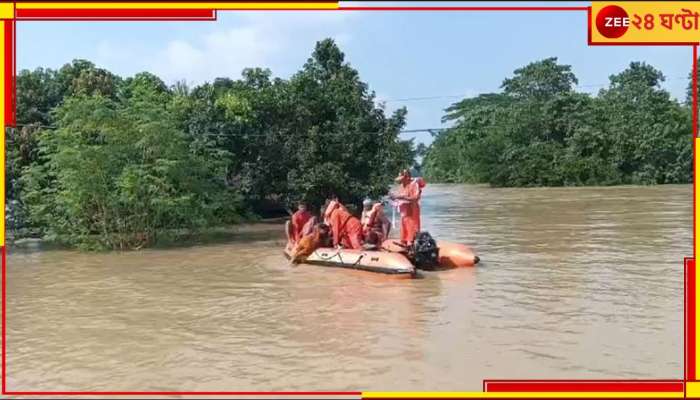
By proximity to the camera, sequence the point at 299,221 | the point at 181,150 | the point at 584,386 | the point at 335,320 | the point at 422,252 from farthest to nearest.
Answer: the point at 181,150 < the point at 299,221 < the point at 422,252 < the point at 335,320 < the point at 584,386

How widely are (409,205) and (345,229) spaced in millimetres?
1372

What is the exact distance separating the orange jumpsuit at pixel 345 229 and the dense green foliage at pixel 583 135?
122ft

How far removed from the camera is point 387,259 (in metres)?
12.2

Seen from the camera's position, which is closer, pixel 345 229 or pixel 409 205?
pixel 409 205

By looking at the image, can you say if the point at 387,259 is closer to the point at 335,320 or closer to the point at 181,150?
the point at 335,320

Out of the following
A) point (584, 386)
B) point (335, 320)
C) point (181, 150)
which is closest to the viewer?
point (584, 386)

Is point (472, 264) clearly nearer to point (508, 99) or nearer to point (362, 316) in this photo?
point (362, 316)

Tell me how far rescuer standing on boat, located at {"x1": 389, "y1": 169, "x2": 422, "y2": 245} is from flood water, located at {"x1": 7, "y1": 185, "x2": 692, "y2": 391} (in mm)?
1126

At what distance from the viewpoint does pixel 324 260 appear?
526 inches

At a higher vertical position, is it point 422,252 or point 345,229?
point 345,229

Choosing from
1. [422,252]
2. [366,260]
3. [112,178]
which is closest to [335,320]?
[366,260]

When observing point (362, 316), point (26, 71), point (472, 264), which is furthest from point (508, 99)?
point (362, 316)

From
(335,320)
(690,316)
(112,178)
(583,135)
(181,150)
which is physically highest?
(583,135)

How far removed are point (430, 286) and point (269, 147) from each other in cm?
1294
